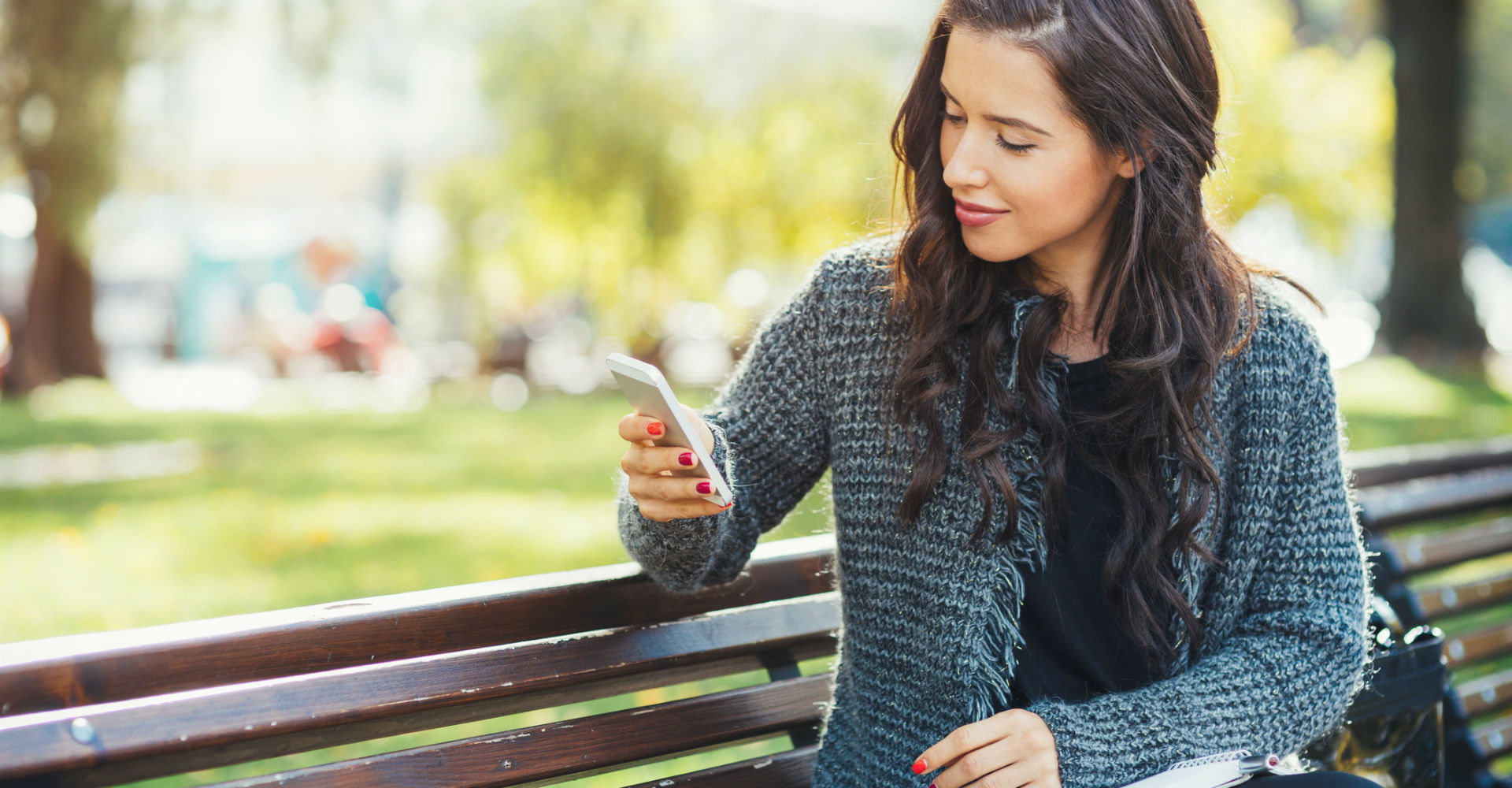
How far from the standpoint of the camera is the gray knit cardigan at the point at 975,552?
176 centimetres

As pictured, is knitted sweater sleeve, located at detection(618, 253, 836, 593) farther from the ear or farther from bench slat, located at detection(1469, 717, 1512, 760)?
bench slat, located at detection(1469, 717, 1512, 760)

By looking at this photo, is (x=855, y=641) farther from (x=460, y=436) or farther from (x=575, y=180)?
Result: (x=575, y=180)

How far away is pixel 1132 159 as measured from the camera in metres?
1.82

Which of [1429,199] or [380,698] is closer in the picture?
[380,698]

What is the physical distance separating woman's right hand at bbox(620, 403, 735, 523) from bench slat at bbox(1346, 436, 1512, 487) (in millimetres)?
2036

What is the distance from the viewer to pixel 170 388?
1867 centimetres

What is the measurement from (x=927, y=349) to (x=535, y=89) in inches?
532

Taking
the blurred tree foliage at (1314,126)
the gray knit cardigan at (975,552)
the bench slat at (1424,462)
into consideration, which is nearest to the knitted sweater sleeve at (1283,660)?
the gray knit cardigan at (975,552)

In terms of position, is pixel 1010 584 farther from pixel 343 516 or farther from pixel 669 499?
pixel 343 516

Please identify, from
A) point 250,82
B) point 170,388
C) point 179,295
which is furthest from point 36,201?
point 179,295

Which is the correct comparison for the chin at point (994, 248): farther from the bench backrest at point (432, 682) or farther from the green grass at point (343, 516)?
the bench backrest at point (432, 682)

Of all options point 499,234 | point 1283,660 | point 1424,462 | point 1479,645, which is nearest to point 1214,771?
point 1283,660

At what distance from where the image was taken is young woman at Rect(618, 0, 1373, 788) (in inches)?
68.9

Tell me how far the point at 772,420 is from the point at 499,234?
14838mm
